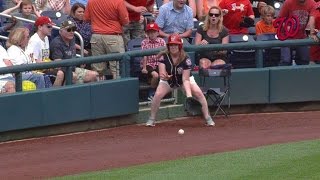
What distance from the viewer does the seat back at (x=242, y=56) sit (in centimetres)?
1525

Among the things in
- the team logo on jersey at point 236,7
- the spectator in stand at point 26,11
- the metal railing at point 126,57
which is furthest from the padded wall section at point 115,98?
the team logo on jersey at point 236,7

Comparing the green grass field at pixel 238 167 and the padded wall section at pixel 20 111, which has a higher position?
the padded wall section at pixel 20 111

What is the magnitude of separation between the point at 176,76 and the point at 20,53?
215 cm

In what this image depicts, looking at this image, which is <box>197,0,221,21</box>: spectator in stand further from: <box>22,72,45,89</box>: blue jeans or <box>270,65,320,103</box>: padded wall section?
<box>22,72,45,89</box>: blue jeans

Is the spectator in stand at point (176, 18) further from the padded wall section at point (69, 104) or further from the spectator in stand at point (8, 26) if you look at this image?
the spectator in stand at point (8, 26)

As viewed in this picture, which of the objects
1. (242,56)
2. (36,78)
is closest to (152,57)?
(242,56)

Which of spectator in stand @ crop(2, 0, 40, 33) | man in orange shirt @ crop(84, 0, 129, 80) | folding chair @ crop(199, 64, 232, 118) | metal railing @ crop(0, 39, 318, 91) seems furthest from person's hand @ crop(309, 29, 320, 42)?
spectator in stand @ crop(2, 0, 40, 33)

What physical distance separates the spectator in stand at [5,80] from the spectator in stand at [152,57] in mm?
2183

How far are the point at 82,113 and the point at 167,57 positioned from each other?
4.61ft

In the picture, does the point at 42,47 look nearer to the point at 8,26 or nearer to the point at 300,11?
the point at 8,26

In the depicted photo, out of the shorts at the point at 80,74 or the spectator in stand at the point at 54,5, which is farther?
the spectator in stand at the point at 54,5

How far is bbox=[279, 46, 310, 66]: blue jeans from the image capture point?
15359mm

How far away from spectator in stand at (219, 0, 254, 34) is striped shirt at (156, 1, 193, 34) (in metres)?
0.79

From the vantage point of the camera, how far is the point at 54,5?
53.8 ft
